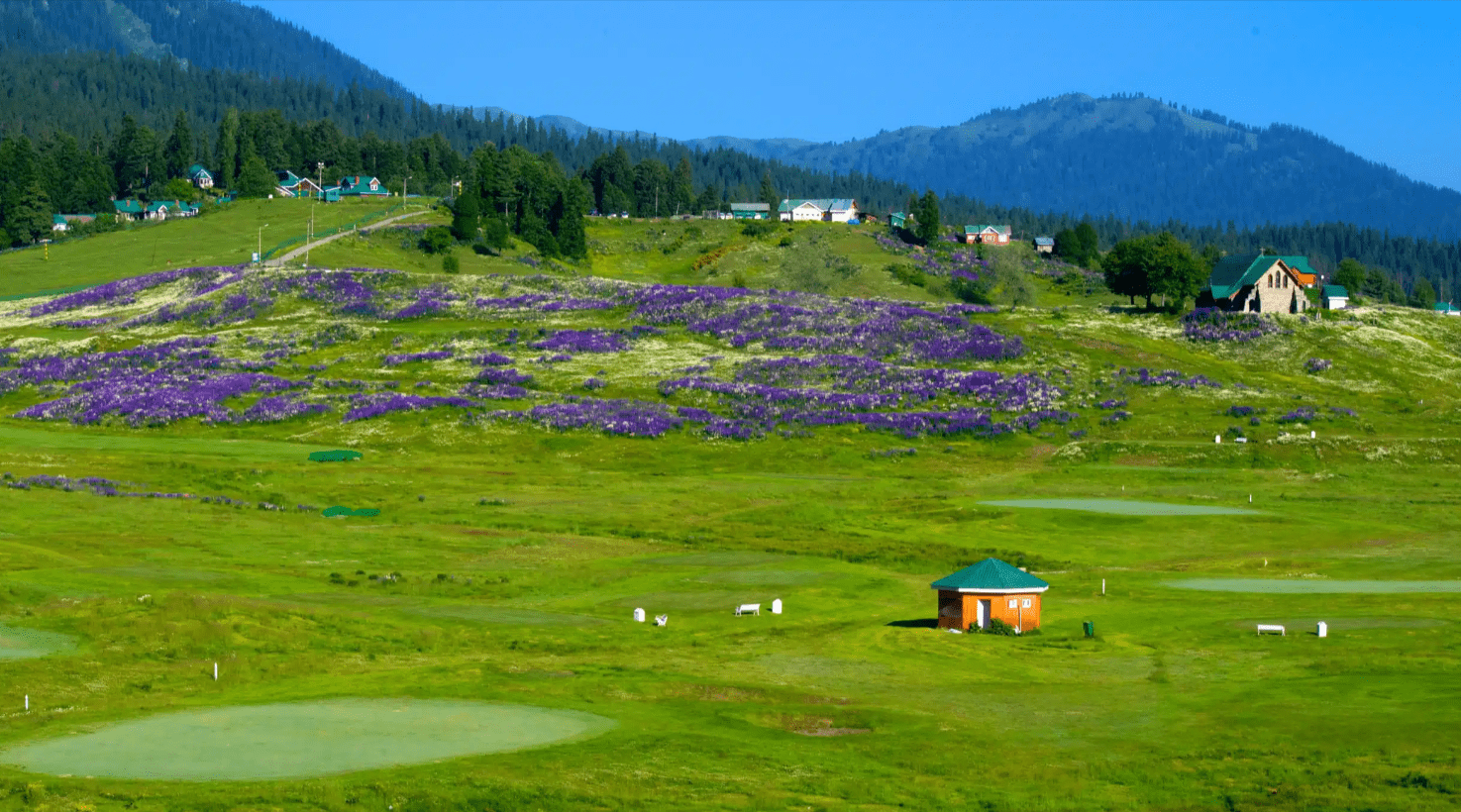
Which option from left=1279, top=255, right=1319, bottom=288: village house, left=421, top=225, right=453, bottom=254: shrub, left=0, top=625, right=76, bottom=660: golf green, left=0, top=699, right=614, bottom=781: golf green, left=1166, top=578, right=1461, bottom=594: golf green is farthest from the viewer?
left=421, top=225, right=453, bottom=254: shrub

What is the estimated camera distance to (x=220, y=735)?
40406 millimetres

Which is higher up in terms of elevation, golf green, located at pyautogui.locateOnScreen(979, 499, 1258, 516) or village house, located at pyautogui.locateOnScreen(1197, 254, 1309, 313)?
village house, located at pyautogui.locateOnScreen(1197, 254, 1309, 313)

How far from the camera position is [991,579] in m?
58.9

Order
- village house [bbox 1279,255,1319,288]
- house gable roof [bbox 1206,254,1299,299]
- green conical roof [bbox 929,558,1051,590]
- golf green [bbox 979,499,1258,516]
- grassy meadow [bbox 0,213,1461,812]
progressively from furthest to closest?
village house [bbox 1279,255,1319,288], house gable roof [bbox 1206,254,1299,299], golf green [bbox 979,499,1258,516], green conical roof [bbox 929,558,1051,590], grassy meadow [bbox 0,213,1461,812]

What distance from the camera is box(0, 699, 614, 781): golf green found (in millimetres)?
36969

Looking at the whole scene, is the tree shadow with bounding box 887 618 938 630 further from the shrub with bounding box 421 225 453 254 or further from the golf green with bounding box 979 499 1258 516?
the shrub with bounding box 421 225 453 254

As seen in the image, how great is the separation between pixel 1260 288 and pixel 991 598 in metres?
109

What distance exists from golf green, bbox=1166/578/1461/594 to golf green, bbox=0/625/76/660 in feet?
158

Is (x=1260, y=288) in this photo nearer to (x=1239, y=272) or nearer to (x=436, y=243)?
(x=1239, y=272)

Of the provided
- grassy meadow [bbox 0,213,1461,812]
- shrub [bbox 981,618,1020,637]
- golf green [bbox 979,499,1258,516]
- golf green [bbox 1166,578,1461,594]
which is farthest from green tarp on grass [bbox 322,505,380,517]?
golf green [bbox 1166,578,1461,594]

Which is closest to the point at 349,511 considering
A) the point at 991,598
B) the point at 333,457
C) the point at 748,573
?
the point at 333,457

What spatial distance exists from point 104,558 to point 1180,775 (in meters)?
51.7

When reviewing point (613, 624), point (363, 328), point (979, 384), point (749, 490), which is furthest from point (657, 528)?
point (363, 328)

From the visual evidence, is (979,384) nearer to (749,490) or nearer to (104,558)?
(749,490)
